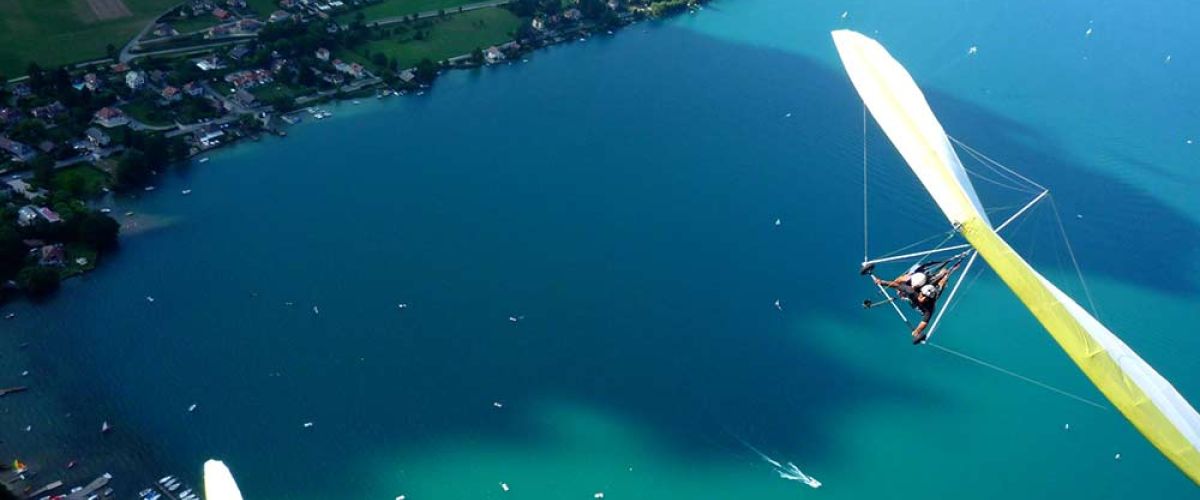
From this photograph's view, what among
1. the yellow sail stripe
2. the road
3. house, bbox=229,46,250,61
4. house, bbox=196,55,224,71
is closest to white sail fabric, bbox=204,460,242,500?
the yellow sail stripe

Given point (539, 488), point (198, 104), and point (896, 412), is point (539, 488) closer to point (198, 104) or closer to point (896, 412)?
point (896, 412)

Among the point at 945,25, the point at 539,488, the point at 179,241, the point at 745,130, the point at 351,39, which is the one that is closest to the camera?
the point at 539,488

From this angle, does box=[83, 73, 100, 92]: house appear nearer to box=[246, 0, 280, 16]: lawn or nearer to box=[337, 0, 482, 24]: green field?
box=[246, 0, 280, 16]: lawn

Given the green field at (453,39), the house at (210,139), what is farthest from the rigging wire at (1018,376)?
the green field at (453,39)

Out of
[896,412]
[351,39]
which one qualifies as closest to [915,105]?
[896,412]

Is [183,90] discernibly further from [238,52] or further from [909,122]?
[909,122]

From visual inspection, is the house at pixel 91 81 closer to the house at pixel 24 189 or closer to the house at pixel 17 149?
the house at pixel 17 149
